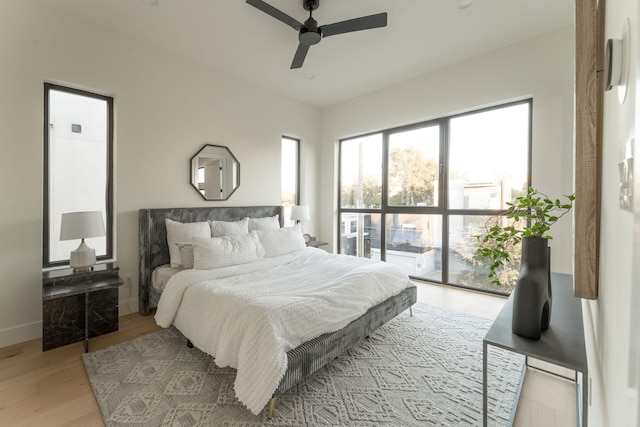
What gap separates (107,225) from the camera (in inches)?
120

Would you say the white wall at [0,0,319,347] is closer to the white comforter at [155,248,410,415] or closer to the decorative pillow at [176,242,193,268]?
the decorative pillow at [176,242,193,268]

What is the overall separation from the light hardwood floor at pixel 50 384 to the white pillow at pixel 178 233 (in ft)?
2.27

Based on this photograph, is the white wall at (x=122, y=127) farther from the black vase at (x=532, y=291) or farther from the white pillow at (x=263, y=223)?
the black vase at (x=532, y=291)

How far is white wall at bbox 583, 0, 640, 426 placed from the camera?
0.46 meters

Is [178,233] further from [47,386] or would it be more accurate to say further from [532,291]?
[532,291]

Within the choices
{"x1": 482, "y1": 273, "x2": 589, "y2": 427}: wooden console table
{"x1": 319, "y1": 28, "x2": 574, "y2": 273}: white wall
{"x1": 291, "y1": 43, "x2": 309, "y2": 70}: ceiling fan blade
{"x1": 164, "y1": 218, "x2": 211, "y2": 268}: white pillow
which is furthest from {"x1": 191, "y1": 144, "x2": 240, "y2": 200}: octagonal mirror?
{"x1": 482, "y1": 273, "x2": 589, "y2": 427}: wooden console table

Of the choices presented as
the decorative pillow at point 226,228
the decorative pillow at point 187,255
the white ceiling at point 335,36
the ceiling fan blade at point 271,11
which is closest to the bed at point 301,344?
the decorative pillow at point 226,228

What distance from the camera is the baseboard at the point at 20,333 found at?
95.3 inches

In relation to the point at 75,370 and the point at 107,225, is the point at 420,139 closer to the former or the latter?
the point at 107,225

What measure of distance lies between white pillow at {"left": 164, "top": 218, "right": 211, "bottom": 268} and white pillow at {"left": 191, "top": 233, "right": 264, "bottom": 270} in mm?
310

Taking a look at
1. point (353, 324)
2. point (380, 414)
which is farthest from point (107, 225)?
point (380, 414)

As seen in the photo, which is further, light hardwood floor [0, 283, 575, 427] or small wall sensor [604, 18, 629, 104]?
light hardwood floor [0, 283, 575, 427]

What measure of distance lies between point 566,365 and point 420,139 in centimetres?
365

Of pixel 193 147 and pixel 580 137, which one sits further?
pixel 193 147
